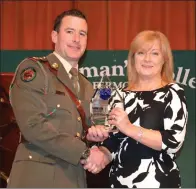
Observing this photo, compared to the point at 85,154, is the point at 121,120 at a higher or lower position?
higher

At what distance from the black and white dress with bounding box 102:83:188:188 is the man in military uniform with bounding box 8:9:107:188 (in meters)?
0.13

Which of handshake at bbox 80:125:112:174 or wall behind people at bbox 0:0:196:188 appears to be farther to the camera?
wall behind people at bbox 0:0:196:188

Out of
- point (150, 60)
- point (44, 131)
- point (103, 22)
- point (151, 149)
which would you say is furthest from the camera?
point (103, 22)

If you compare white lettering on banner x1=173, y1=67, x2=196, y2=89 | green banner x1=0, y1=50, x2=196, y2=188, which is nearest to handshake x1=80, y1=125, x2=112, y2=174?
green banner x1=0, y1=50, x2=196, y2=188

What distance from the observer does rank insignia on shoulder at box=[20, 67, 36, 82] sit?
65.1 inches

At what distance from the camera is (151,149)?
5.51 feet

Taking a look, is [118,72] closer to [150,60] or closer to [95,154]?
[150,60]

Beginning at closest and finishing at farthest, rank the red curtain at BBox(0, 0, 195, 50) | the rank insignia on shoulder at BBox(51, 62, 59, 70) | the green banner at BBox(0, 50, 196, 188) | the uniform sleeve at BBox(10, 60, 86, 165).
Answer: the uniform sleeve at BBox(10, 60, 86, 165) → the rank insignia on shoulder at BBox(51, 62, 59, 70) → the green banner at BBox(0, 50, 196, 188) → the red curtain at BBox(0, 0, 195, 50)

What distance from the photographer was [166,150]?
1656 mm

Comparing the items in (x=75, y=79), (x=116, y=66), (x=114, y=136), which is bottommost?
(x=114, y=136)

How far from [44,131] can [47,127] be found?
0.02 meters

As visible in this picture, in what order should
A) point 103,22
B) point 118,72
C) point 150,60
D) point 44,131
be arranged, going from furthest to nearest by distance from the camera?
point 103,22 → point 118,72 → point 150,60 → point 44,131

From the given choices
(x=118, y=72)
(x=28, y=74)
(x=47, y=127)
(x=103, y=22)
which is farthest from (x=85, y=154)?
(x=103, y=22)

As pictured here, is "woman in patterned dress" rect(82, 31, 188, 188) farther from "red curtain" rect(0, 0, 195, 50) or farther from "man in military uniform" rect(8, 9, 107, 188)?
"red curtain" rect(0, 0, 195, 50)
